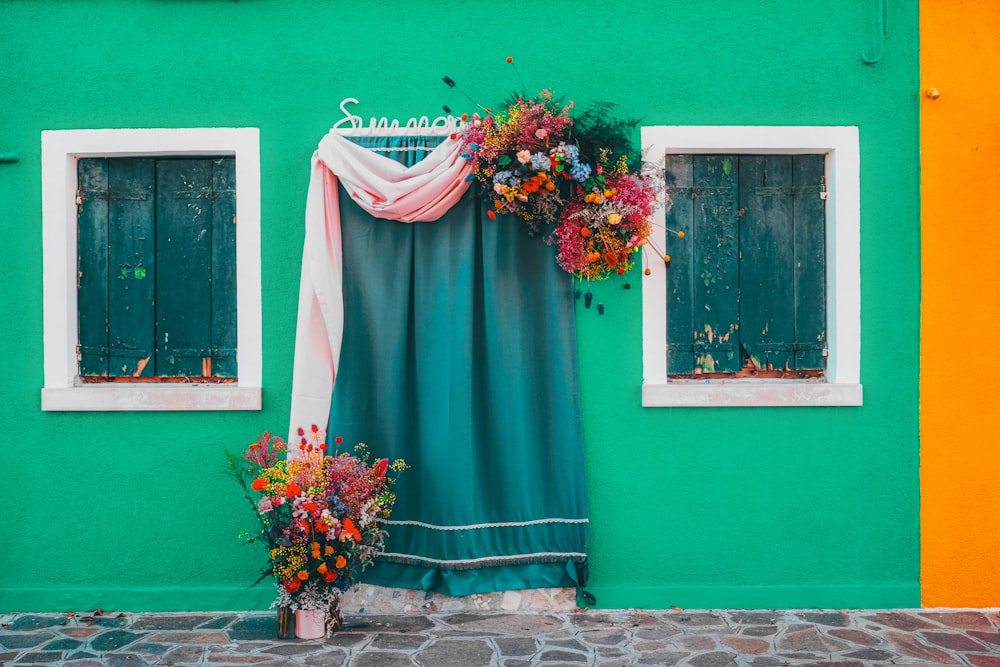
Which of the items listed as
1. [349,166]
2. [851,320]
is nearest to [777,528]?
[851,320]

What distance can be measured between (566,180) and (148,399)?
2662 millimetres

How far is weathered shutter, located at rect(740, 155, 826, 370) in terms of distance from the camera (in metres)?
4.74

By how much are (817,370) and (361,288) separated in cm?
269

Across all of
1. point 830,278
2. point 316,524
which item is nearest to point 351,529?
point 316,524

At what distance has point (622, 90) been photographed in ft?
15.2

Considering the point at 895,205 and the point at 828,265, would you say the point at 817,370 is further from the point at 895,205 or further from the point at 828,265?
the point at 895,205

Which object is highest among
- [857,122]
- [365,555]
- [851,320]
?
[857,122]

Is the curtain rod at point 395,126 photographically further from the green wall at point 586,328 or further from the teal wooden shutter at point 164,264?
the teal wooden shutter at point 164,264

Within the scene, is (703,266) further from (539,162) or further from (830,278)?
(539,162)

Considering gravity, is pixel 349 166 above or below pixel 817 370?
above

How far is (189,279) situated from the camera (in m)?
4.77

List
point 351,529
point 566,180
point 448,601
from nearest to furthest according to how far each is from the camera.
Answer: point 351,529, point 566,180, point 448,601

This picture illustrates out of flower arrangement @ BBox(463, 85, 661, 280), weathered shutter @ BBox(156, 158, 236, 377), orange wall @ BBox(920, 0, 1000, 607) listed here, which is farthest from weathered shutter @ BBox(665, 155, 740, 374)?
weathered shutter @ BBox(156, 158, 236, 377)

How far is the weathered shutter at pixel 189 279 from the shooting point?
476 centimetres
